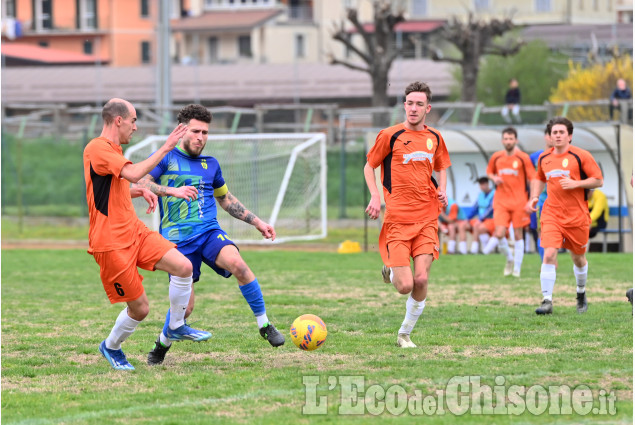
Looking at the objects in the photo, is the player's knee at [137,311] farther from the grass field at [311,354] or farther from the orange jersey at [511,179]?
the orange jersey at [511,179]

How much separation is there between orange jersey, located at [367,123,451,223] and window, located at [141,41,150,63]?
189 ft

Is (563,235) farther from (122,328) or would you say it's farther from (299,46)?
(299,46)

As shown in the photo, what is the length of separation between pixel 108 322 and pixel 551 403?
215 inches

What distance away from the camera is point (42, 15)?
211 feet

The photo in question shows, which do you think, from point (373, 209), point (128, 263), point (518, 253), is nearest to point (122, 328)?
point (128, 263)

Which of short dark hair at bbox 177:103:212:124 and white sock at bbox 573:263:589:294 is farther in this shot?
white sock at bbox 573:263:589:294

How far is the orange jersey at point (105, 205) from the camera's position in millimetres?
7160

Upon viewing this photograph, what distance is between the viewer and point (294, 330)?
7.90 m

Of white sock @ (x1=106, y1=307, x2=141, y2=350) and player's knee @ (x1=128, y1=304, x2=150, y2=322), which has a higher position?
player's knee @ (x1=128, y1=304, x2=150, y2=322)

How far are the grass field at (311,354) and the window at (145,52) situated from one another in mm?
51731

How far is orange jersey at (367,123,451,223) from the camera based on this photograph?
8.27 metres

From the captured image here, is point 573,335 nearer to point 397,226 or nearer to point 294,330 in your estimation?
point 397,226

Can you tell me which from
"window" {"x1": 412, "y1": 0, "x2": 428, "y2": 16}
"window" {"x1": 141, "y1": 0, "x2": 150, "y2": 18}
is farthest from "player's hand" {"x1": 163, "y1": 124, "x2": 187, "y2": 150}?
"window" {"x1": 412, "y1": 0, "x2": 428, "y2": 16}

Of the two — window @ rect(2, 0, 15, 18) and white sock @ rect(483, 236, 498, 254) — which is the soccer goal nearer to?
white sock @ rect(483, 236, 498, 254)
